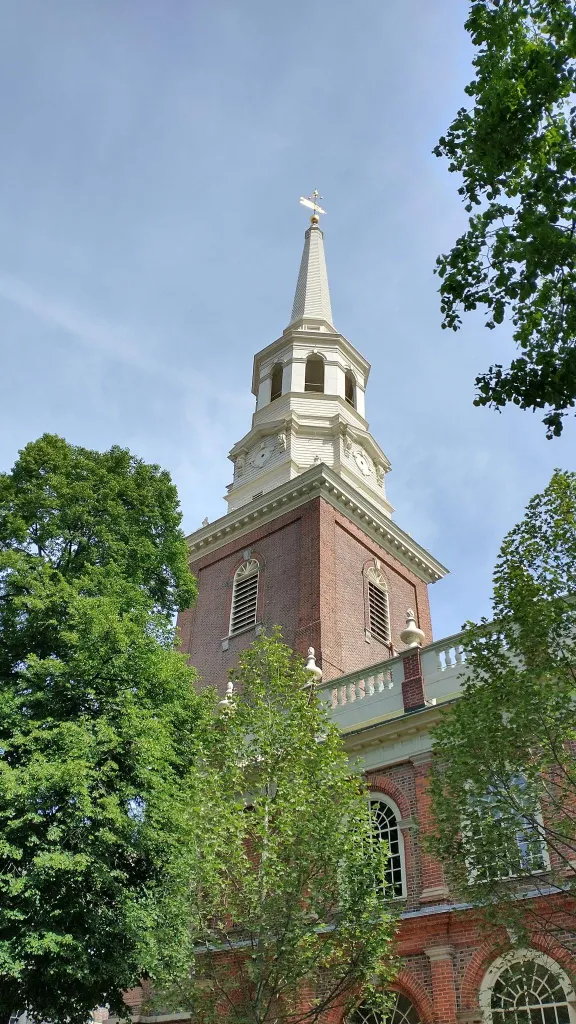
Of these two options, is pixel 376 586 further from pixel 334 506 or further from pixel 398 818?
pixel 398 818

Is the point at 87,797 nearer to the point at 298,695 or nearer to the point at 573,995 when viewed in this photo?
the point at 298,695

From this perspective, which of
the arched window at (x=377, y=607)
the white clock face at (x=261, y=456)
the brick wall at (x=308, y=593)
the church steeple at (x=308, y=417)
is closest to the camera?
the brick wall at (x=308, y=593)

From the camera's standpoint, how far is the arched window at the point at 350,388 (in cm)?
3747

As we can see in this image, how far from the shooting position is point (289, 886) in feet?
40.3

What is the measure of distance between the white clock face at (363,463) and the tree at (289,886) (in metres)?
20.7

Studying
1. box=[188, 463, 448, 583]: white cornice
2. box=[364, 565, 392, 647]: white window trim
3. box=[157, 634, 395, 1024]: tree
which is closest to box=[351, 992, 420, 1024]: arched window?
box=[157, 634, 395, 1024]: tree

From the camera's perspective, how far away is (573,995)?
1273 cm

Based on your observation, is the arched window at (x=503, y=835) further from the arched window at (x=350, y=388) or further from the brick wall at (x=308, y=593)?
the arched window at (x=350, y=388)

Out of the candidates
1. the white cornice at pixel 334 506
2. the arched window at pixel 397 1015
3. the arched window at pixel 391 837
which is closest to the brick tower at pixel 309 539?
the white cornice at pixel 334 506

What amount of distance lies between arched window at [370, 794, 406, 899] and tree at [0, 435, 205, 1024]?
4.03 metres

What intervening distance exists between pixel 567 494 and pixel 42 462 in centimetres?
1034

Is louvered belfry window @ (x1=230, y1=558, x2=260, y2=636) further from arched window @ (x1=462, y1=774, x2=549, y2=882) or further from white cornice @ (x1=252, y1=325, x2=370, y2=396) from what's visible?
arched window @ (x1=462, y1=774, x2=549, y2=882)

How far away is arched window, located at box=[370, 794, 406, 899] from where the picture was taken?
625 inches

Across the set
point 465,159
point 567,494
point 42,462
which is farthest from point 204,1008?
point 465,159
